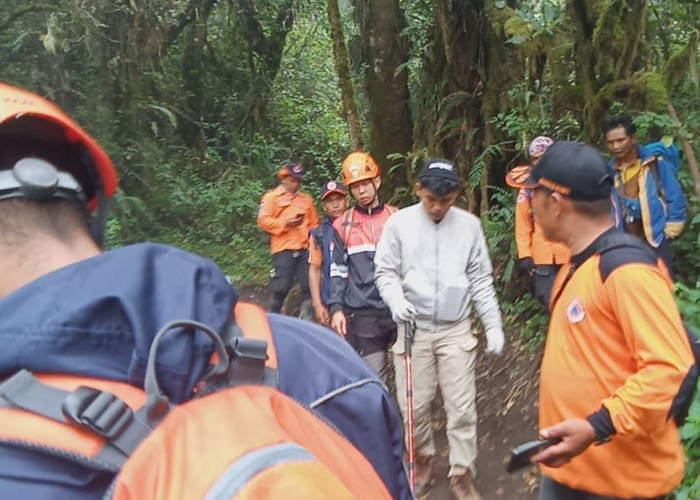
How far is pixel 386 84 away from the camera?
9469 millimetres

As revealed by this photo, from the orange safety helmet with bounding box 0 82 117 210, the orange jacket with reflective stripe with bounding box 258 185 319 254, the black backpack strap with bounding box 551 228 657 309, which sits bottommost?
the orange jacket with reflective stripe with bounding box 258 185 319 254

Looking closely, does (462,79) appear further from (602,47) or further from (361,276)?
(361,276)

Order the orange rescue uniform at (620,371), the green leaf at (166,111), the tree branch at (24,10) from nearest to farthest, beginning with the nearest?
1. the orange rescue uniform at (620,371)
2. the tree branch at (24,10)
3. the green leaf at (166,111)

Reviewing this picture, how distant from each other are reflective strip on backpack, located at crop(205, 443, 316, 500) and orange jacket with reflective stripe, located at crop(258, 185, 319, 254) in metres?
7.84

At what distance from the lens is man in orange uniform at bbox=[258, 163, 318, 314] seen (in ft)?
28.6

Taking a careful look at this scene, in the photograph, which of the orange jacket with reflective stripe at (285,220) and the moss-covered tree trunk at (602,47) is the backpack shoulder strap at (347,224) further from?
the orange jacket with reflective stripe at (285,220)

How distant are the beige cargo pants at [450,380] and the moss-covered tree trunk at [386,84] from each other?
4857mm

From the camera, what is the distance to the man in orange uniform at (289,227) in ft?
28.6

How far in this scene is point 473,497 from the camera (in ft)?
15.6

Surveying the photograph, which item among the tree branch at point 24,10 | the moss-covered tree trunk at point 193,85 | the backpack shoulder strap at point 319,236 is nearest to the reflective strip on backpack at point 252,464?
the backpack shoulder strap at point 319,236

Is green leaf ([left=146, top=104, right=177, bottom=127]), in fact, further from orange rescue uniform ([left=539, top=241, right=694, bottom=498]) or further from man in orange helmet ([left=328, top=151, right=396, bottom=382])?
orange rescue uniform ([left=539, top=241, right=694, bottom=498])

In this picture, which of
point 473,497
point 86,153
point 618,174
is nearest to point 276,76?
point 618,174

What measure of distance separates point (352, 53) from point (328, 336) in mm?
11491

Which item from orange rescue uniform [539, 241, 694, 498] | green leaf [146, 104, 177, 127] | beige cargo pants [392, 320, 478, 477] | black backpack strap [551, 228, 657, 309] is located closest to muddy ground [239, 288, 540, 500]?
beige cargo pants [392, 320, 478, 477]
